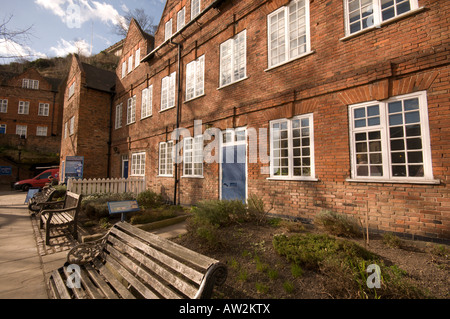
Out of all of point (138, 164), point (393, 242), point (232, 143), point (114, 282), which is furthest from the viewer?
point (138, 164)

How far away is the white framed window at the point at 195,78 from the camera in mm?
9977

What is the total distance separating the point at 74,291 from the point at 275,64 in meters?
7.39

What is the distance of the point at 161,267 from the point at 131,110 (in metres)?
15.2

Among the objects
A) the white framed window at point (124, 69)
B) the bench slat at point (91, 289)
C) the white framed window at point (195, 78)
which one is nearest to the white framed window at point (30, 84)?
the white framed window at point (124, 69)

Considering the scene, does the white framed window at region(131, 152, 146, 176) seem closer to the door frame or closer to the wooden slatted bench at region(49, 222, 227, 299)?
the door frame

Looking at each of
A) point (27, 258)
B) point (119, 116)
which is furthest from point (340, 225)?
point (119, 116)

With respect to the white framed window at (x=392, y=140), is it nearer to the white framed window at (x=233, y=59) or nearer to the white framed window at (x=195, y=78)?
the white framed window at (x=233, y=59)

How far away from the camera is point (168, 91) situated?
39.5 feet

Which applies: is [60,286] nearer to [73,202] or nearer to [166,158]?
[73,202]

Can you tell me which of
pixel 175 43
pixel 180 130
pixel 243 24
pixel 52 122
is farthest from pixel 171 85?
pixel 52 122

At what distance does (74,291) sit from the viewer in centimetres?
255

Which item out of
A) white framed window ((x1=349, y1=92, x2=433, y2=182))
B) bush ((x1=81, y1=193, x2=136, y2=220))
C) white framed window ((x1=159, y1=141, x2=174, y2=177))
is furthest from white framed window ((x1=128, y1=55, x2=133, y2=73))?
white framed window ((x1=349, y1=92, x2=433, y2=182))

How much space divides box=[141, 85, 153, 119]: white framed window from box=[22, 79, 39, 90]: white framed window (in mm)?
32809

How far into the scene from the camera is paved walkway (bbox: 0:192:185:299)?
3.11 m
